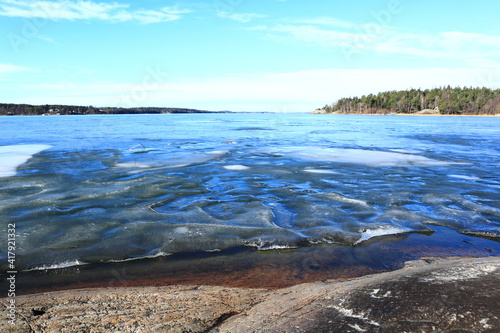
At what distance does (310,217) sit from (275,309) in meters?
3.83

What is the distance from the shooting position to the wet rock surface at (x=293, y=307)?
120 inches

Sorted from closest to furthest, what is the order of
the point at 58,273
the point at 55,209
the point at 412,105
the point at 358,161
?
the point at 58,273 → the point at 55,209 → the point at 358,161 → the point at 412,105

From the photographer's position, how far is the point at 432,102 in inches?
5167

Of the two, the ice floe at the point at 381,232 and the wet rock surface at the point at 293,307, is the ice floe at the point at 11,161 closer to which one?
the wet rock surface at the point at 293,307

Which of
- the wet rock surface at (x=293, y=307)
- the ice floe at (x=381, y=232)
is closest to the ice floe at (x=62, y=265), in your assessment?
the wet rock surface at (x=293, y=307)

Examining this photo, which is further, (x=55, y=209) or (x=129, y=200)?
(x=129, y=200)

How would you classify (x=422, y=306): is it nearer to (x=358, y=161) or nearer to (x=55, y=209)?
(x=55, y=209)

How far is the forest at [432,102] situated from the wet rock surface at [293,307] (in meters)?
132

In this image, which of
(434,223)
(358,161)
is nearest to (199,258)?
(434,223)

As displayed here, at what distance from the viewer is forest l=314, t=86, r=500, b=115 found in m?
115

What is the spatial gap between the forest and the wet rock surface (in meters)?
132

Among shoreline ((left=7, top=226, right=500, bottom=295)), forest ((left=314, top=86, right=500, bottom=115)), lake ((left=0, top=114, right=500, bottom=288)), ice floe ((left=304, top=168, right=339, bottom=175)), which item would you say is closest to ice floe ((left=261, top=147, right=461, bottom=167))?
lake ((left=0, top=114, right=500, bottom=288))

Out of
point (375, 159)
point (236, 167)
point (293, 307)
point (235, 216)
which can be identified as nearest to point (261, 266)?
point (293, 307)

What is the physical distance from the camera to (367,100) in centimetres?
15912
